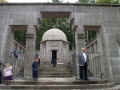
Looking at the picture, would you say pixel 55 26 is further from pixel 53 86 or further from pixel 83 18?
pixel 53 86

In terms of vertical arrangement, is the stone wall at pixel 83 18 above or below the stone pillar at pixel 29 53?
above

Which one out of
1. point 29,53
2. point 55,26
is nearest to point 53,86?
point 29,53

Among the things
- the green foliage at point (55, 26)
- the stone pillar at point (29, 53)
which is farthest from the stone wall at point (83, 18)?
the green foliage at point (55, 26)

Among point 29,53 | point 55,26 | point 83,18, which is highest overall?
point 55,26

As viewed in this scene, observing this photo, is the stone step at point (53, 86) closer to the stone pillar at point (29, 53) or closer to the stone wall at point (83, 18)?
the stone pillar at point (29, 53)

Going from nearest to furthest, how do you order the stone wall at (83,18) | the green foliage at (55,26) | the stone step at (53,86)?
the stone step at (53,86) → the stone wall at (83,18) → the green foliage at (55,26)

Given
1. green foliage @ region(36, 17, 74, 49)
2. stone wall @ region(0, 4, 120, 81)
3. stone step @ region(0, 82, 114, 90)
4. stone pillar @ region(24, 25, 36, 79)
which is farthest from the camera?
green foliage @ region(36, 17, 74, 49)

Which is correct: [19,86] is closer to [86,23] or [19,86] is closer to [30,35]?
[30,35]

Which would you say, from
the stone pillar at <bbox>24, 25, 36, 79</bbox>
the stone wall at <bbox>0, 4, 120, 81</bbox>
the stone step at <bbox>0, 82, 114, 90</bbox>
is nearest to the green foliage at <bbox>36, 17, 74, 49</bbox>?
the stone wall at <bbox>0, 4, 120, 81</bbox>

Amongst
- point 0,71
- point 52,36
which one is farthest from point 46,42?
point 0,71

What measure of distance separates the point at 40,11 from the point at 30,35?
7.34ft

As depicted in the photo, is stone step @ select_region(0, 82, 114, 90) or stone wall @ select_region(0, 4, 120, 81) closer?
stone step @ select_region(0, 82, 114, 90)

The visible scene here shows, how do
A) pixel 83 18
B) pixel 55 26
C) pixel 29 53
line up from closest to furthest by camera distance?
pixel 29 53 → pixel 83 18 → pixel 55 26

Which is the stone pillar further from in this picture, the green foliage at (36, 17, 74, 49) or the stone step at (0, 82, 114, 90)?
the green foliage at (36, 17, 74, 49)
